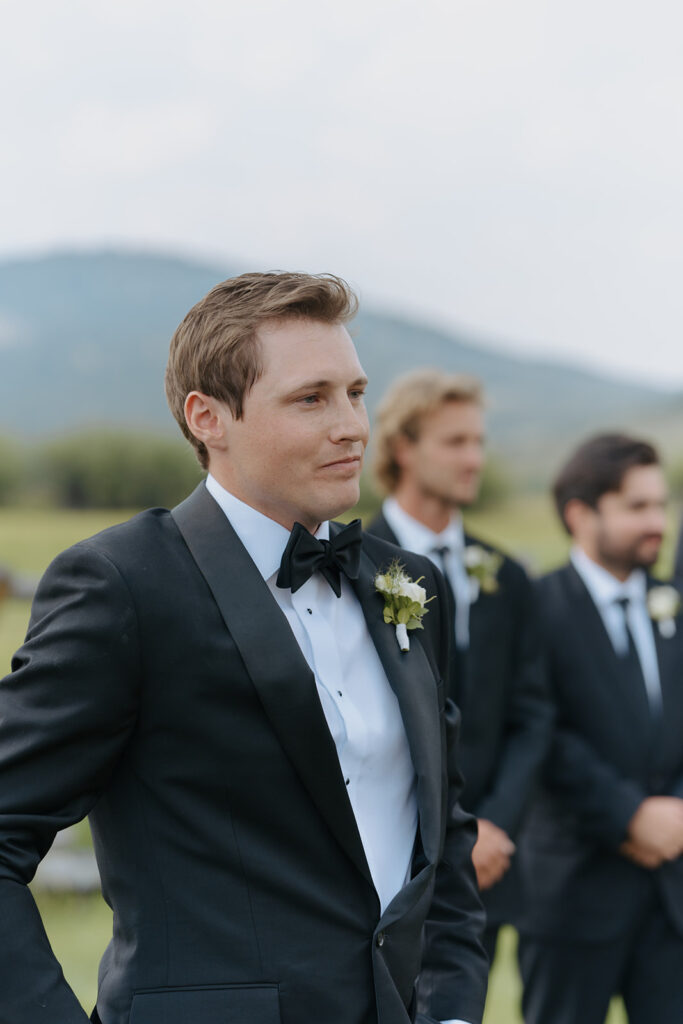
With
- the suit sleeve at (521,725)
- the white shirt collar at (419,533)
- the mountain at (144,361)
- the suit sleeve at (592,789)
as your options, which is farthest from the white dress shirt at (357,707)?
the mountain at (144,361)

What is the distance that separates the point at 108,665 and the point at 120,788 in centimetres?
23

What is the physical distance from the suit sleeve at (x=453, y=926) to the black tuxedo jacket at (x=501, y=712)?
1.45 meters

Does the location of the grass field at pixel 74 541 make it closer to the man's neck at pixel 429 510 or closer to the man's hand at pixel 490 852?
the man's hand at pixel 490 852

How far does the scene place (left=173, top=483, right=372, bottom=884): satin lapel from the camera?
1752mm

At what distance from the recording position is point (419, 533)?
12.9ft

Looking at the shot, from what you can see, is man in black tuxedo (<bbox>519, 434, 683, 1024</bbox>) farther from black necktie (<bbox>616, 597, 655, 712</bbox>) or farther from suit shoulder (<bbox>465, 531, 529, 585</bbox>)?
suit shoulder (<bbox>465, 531, 529, 585</bbox>)

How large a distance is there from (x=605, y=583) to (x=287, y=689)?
2638 millimetres

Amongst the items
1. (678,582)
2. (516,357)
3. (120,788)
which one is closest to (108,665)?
(120,788)

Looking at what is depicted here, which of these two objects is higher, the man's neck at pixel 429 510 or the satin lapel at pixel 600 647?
the man's neck at pixel 429 510

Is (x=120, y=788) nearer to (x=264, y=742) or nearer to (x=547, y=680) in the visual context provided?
(x=264, y=742)

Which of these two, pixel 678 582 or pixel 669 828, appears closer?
pixel 669 828

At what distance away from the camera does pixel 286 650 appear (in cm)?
179

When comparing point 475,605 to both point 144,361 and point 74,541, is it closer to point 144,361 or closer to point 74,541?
point 74,541

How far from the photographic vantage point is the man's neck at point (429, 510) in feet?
13.0
